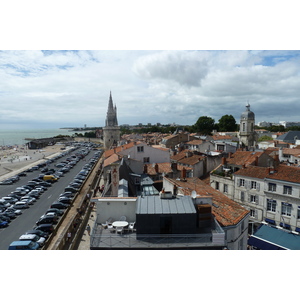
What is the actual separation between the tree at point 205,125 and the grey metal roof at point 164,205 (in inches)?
3257

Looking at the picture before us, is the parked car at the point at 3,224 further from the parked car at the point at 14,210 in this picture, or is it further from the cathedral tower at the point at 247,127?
the cathedral tower at the point at 247,127

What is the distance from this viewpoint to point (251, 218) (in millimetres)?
19078

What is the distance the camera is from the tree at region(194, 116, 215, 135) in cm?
8944

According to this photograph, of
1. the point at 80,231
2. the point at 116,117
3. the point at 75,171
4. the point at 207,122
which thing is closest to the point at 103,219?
the point at 80,231

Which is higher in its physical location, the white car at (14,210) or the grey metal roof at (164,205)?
the grey metal roof at (164,205)

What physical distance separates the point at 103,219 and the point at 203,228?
3804 millimetres

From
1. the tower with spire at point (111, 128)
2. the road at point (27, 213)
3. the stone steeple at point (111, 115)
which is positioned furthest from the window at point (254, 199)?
the stone steeple at point (111, 115)

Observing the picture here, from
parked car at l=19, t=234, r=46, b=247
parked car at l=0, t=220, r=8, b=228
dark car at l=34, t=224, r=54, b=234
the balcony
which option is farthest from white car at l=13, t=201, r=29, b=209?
the balcony

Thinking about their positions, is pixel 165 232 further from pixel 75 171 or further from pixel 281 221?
pixel 75 171

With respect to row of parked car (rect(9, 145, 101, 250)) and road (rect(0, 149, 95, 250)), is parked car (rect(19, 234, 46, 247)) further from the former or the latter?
road (rect(0, 149, 95, 250))

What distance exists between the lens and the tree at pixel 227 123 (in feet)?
298

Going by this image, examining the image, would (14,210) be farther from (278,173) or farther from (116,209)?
(278,173)

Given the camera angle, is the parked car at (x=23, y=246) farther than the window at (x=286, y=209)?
No

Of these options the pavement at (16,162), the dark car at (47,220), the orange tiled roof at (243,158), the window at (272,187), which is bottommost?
the pavement at (16,162)
